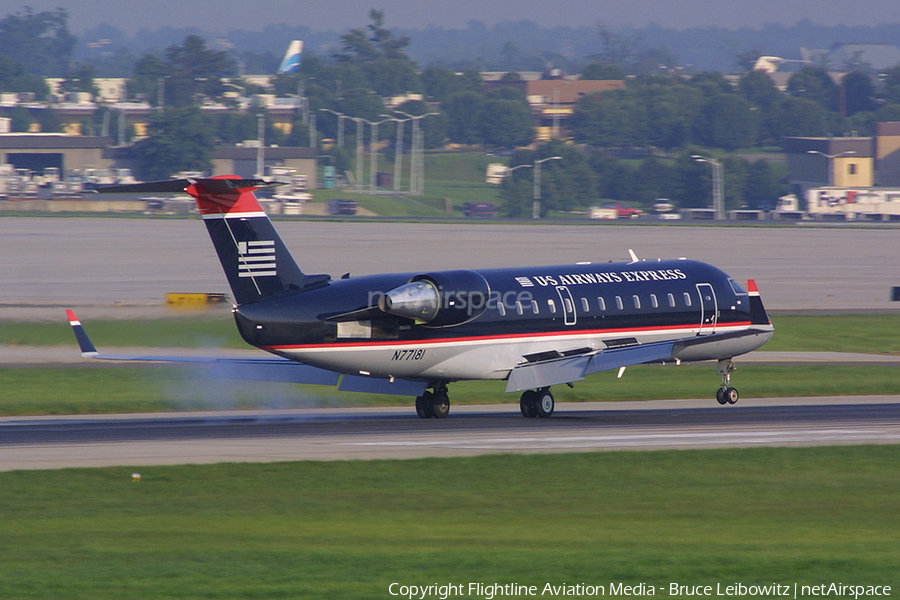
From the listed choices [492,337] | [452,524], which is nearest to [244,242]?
[492,337]

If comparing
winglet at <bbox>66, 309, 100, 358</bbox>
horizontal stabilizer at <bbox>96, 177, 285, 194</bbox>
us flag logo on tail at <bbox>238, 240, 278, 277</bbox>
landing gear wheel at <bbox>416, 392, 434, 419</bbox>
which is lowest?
landing gear wheel at <bbox>416, 392, 434, 419</bbox>

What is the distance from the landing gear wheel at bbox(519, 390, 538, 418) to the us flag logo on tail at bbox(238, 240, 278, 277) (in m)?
8.57

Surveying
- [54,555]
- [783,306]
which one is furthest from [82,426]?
[783,306]

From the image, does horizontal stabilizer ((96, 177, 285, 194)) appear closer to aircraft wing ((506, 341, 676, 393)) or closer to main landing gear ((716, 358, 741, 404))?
aircraft wing ((506, 341, 676, 393))

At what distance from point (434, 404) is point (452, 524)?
1483cm

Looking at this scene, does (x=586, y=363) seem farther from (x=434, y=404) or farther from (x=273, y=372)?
(x=273, y=372)

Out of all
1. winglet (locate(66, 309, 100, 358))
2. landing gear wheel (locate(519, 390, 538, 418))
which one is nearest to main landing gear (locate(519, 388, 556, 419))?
landing gear wheel (locate(519, 390, 538, 418))

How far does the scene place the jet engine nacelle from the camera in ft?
108

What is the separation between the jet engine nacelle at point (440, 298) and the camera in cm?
3306

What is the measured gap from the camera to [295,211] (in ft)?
559


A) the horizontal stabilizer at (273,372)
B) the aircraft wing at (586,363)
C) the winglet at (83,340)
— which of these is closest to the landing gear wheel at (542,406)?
the aircraft wing at (586,363)

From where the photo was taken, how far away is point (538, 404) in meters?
36.7

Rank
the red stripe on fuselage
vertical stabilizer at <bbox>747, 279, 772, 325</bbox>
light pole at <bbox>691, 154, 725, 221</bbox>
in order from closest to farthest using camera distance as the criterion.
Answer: the red stripe on fuselage → vertical stabilizer at <bbox>747, 279, 772, 325</bbox> → light pole at <bbox>691, 154, 725, 221</bbox>

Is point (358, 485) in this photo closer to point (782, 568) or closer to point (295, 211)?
point (782, 568)
